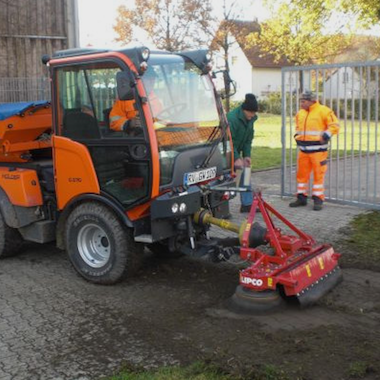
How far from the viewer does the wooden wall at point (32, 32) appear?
40.8 feet

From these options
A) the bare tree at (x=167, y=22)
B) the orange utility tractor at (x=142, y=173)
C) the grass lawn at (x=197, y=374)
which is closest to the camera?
the grass lawn at (x=197, y=374)

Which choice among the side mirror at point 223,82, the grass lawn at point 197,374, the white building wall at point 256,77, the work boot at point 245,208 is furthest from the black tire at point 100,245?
the white building wall at point 256,77

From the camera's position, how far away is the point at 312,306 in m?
4.71

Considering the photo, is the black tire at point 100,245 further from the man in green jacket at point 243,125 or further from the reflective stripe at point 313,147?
the reflective stripe at point 313,147

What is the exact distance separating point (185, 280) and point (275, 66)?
48703 millimetres

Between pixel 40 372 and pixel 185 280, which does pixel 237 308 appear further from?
pixel 40 372

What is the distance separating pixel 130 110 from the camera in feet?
16.5

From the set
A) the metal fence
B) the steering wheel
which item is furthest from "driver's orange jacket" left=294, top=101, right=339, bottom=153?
the metal fence

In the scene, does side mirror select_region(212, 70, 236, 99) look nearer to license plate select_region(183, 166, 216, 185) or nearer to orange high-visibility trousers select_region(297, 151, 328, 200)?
license plate select_region(183, 166, 216, 185)

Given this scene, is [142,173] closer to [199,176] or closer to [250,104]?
[199,176]

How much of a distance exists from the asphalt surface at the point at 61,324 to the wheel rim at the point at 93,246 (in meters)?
0.26

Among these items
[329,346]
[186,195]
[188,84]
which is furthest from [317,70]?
[329,346]

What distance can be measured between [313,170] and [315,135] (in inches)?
22.7

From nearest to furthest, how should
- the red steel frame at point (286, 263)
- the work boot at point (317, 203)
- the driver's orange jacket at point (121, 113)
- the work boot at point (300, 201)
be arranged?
the red steel frame at point (286, 263), the driver's orange jacket at point (121, 113), the work boot at point (317, 203), the work boot at point (300, 201)
